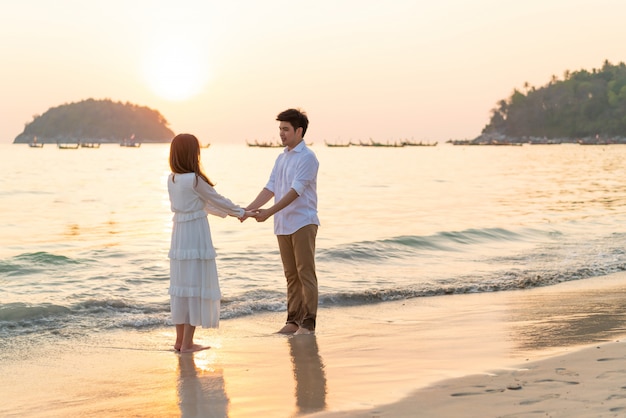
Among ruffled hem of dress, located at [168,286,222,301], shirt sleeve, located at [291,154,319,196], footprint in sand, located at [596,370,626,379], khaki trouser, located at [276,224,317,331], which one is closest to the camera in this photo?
footprint in sand, located at [596,370,626,379]

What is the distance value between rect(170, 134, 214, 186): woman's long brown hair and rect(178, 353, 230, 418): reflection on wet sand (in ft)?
5.27

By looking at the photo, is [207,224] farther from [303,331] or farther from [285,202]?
[303,331]

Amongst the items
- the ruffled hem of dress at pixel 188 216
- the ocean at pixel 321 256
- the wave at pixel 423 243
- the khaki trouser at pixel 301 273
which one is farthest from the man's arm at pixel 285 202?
the wave at pixel 423 243

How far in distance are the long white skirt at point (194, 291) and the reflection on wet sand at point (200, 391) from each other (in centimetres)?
41

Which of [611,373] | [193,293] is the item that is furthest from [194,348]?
[611,373]

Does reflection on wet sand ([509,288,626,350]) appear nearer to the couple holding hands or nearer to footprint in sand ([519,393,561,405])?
footprint in sand ([519,393,561,405])

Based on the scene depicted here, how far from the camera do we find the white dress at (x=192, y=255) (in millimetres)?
6844

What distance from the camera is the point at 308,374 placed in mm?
6020

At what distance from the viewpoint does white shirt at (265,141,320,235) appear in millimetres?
7512

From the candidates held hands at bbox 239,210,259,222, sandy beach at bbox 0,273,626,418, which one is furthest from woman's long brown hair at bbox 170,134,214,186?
sandy beach at bbox 0,273,626,418

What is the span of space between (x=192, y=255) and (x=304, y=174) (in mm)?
1366

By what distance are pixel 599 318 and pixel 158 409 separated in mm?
4899

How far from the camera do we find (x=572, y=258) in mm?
14406

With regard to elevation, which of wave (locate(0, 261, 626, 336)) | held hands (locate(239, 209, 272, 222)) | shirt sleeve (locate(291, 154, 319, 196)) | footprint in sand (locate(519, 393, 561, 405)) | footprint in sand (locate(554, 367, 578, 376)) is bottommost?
wave (locate(0, 261, 626, 336))
